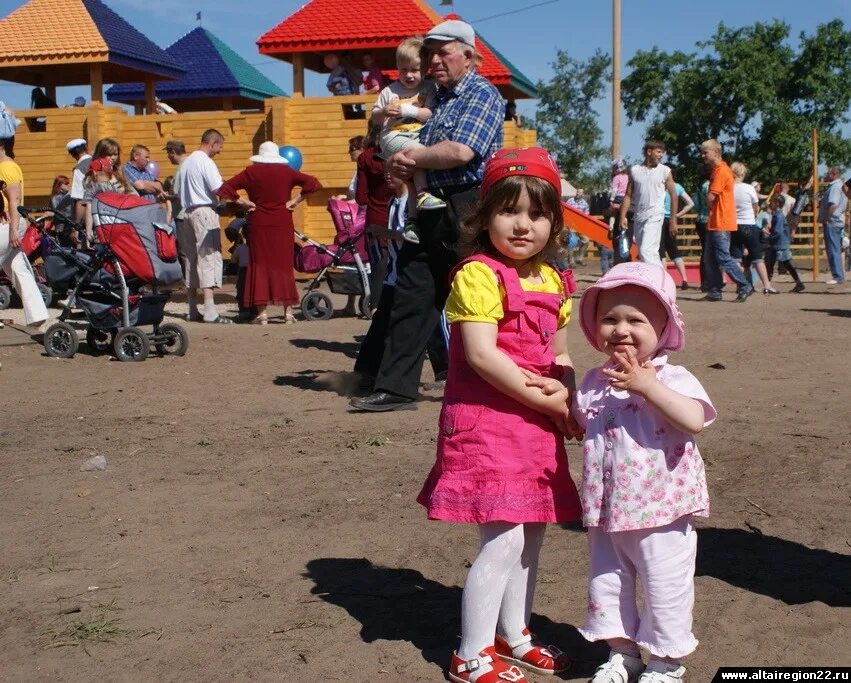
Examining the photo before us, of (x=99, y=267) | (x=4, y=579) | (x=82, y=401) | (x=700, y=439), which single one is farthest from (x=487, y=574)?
(x=99, y=267)

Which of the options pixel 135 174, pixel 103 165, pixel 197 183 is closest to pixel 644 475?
pixel 103 165

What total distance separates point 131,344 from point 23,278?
5.73ft

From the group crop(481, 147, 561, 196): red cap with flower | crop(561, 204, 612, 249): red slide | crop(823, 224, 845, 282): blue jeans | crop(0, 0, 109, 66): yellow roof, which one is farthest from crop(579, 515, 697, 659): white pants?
crop(0, 0, 109, 66): yellow roof

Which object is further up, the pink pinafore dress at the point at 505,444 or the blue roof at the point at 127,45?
the blue roof at the point at 127,45

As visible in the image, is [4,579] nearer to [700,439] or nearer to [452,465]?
[452,465]

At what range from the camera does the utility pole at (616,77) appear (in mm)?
28938

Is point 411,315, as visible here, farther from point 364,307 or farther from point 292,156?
point 292,156

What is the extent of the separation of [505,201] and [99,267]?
24.2 feet

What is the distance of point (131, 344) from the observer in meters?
9.84

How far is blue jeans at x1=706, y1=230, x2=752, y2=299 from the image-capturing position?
14.9 meters

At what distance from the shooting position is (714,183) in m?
14.9

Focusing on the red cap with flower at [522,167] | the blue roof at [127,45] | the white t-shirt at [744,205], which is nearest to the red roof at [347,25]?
the blue roof at [127,45]

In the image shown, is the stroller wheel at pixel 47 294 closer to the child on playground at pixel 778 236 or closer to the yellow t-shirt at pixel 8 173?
the yellow t-shirt at pixel 8 173

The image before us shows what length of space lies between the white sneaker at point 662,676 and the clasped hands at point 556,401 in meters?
0.65
